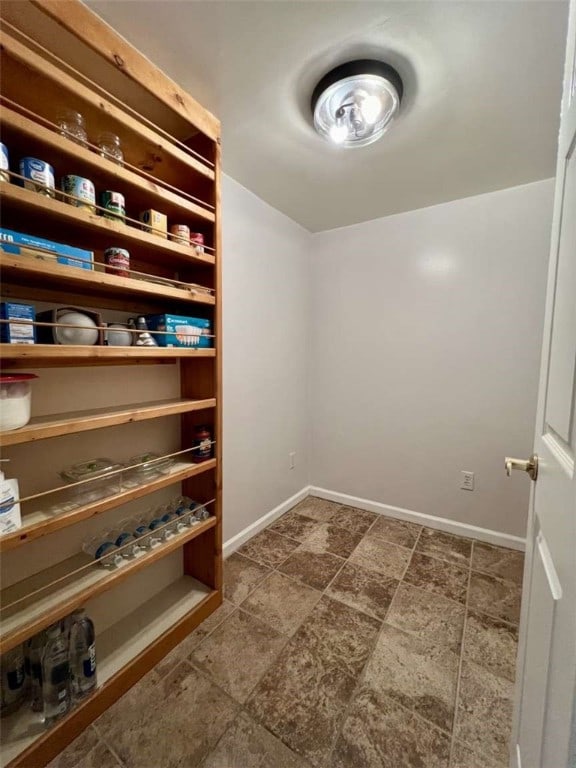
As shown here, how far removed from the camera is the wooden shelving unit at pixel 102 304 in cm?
83

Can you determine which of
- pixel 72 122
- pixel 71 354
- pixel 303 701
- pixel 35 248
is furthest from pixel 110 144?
pixel 303 701

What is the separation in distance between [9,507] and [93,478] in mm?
230

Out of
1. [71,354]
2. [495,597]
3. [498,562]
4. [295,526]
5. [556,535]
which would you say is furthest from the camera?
[295,526]

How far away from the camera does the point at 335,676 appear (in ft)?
3.78

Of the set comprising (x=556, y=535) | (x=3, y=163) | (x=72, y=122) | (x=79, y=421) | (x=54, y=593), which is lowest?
(x=54, y=593)

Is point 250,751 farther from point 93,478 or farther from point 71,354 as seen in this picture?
point 71,354

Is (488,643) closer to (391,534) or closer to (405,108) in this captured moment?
(391,534)

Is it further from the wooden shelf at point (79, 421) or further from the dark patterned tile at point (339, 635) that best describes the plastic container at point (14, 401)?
the dark patterned tile at point (339, 635)

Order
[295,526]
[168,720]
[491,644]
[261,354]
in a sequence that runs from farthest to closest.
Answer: [295,526]
[261,354]
[491,644]
[168,720]

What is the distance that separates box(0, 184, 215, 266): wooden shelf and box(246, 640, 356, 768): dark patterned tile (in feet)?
5.53

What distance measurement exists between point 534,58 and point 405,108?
42cm

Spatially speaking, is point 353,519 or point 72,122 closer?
point 72,122

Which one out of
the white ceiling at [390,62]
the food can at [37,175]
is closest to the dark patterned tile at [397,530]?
the white ceiling at [390,62]

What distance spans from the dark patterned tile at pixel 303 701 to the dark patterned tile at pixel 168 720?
4.9 inches
